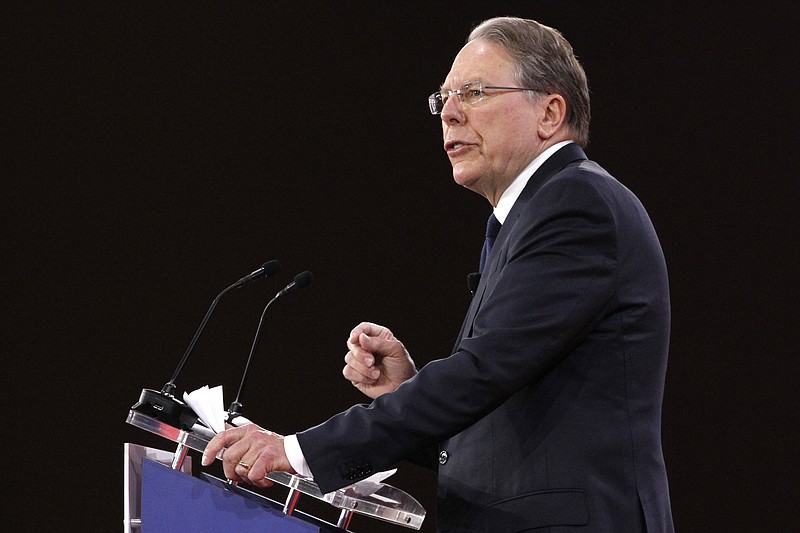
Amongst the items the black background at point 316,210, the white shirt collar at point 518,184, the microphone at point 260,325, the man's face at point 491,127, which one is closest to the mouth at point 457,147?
the man's face at point 491,127

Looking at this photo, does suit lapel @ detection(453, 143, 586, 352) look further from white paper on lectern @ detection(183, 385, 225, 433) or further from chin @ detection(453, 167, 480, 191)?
white paper on lectern @ detection(183, 385, 225, 433)

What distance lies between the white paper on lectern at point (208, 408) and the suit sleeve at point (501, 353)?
34 cm

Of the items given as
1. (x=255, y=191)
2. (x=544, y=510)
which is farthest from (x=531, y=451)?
(x=255, y=191)

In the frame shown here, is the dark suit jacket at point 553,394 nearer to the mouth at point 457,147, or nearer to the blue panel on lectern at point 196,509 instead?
the blue panel on lectern at point 196,509

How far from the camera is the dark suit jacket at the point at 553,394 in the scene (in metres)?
1.50

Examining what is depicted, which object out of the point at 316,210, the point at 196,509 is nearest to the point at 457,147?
the point at 196,509

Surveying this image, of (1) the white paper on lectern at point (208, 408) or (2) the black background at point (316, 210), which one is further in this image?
(2) the black background at point (316, 210)

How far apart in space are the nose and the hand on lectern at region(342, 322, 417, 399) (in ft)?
1.51

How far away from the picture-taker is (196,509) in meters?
1.67

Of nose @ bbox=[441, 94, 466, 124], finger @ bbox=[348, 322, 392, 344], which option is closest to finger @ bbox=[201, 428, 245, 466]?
finger @ bbox=[348, 322, 392, 344]

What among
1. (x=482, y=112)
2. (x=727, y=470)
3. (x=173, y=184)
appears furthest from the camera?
(x=173, y=184)

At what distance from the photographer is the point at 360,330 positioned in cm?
201

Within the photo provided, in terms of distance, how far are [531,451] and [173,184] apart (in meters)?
2.90

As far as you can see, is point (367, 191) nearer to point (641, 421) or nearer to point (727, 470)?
point (727, 470)
